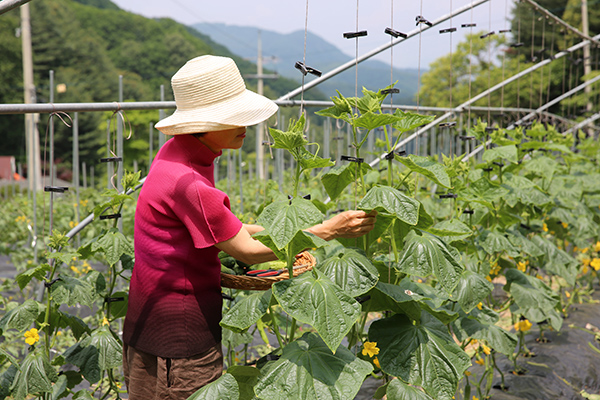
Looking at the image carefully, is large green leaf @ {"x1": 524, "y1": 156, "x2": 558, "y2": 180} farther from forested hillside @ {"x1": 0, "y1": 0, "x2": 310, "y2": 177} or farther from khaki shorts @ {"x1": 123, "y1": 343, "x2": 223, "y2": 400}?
forested hillside @ {"x1": 0, "y1": 0, "x2": 310, "y2": 177}

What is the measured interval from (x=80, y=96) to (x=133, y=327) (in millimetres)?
35116

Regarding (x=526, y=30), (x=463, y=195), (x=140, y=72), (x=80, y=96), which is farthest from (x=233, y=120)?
(x=140, y=72)

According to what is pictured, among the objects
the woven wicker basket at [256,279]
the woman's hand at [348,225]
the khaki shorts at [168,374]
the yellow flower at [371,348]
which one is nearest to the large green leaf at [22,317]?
the khaki shorts at [168,374]

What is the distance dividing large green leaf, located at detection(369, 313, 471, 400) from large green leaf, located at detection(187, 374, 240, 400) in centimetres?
50

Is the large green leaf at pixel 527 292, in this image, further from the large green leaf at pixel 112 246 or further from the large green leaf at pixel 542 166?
the large green leaf at pixel 112 246

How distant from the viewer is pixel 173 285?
5.86 feet

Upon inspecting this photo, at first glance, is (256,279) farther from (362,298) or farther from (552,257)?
(552,257)

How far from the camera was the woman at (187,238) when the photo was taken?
172 centimetres

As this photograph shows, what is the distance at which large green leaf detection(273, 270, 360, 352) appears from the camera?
1.46 metres

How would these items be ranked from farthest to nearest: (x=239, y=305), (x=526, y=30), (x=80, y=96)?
1. (x=80, y=96)
2. (x=526, y=30)
3. (x=239, y=305)

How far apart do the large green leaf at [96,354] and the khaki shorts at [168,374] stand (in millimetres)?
240

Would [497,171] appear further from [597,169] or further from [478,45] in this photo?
[478,45]

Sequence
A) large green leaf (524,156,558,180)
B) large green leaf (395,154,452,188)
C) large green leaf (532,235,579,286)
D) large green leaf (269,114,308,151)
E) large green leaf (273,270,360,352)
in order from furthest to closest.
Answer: large green leaf (524,156,558,180) < large green leaf (532,235,579,286) < large green leaf (395,154,452,188) < large green leaf (269,114,308,151) < large green leaf (273,270,360,352)

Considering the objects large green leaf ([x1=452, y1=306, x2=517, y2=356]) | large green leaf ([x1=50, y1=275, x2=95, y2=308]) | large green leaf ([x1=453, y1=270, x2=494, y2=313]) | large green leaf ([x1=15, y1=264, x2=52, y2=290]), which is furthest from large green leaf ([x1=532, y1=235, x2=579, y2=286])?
large green leaf ([x1=15, y1=264, x2=52, y2=290])
